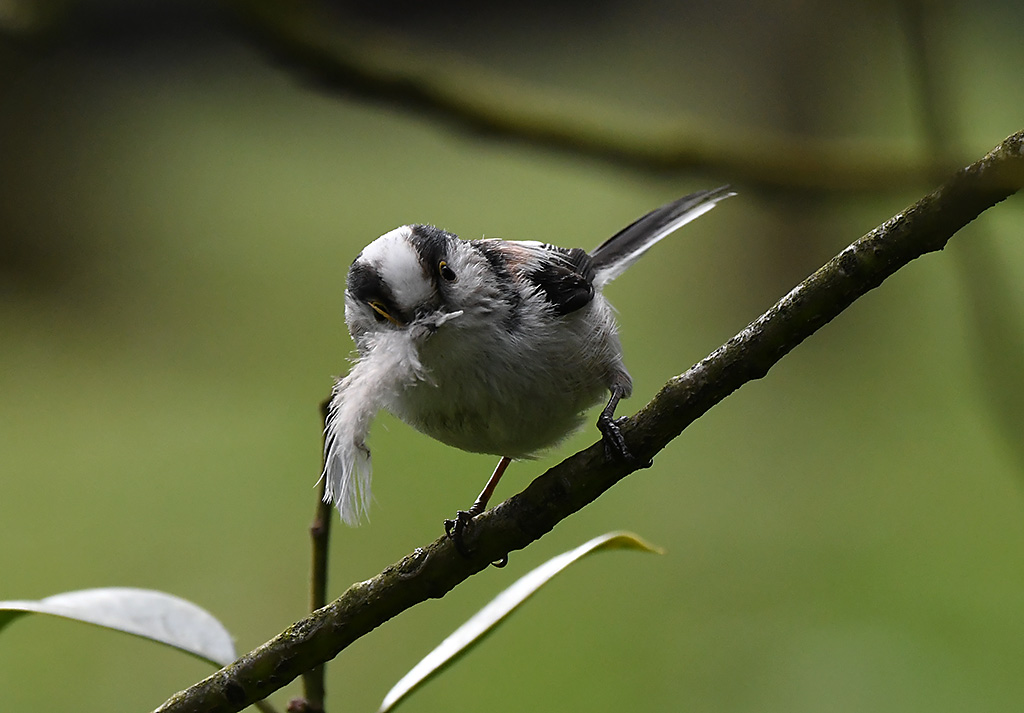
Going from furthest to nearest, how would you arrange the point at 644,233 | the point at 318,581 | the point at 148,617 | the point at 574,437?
the point at 644,233 → the point at 574,437 → the point at 148,617 → the point at 318,581

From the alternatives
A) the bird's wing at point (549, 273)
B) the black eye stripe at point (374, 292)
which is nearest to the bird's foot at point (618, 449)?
the black eye stripe at point (374, 292)

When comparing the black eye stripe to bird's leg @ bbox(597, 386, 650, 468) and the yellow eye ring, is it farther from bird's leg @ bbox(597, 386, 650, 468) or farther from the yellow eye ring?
bird's leg @ bbox(597, 386, 650, 468)

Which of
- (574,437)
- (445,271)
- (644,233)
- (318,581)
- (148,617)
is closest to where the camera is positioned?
(318,581)

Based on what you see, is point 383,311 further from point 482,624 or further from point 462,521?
point 482,624

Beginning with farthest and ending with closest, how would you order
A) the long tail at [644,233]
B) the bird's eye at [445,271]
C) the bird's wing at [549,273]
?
the long tail at [644,233]
the bird's wing at [549,273]
the bird's eye at [445,271]

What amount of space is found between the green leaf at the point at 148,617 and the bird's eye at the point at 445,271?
563mm

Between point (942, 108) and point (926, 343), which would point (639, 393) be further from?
point (942, 108)

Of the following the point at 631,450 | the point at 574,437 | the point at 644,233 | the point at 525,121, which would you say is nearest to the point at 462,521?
the point at 631,450

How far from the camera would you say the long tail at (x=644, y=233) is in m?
2.15

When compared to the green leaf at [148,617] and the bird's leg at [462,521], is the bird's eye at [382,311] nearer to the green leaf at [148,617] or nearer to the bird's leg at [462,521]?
the bird's leg at [462,521]

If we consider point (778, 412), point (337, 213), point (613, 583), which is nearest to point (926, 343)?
point (778, 412)

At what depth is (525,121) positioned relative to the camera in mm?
1802

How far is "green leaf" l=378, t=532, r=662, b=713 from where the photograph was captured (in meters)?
1.19

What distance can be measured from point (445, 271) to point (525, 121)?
477 mm
